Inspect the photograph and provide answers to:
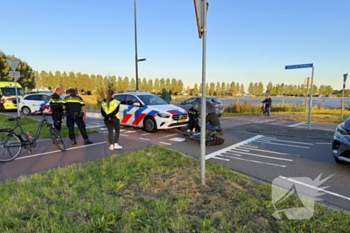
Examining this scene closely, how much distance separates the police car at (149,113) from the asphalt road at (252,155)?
1.64ft

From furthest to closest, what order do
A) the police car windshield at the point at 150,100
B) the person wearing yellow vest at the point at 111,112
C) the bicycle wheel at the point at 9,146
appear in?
the police car windshield at the point at 150,100, the person wearing yellow vest at the point at 111,112, the bicycle wheel at the point at 9,146

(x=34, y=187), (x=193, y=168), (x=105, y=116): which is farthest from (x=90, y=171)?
(x=105, y=116)

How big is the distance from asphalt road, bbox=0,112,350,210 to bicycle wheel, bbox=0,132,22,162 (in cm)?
18

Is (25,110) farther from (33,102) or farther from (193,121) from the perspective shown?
(193,121)

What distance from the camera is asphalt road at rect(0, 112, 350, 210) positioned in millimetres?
4777

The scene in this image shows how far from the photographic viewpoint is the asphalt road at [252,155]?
15.7ft

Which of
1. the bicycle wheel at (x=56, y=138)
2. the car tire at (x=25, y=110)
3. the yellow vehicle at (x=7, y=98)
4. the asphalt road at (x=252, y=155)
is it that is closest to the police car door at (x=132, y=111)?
the asphalt road at (x=252, y=155)

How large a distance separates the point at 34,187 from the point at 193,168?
2.82 meters

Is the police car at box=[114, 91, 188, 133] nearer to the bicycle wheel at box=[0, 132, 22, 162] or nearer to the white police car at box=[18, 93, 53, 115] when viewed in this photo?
the bicycle wheel at box=[0, 132, 22, 162]

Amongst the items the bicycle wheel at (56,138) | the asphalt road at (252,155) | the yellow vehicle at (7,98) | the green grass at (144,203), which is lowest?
the asphalt road at (252,155)

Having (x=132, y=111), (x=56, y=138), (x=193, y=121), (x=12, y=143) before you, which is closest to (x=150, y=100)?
(x=132, y=111)

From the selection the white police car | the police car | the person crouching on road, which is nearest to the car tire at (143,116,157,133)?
the police car

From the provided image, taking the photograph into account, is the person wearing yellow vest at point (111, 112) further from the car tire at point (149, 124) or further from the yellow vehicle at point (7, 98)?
the yellow vehicle at point (7, 98)

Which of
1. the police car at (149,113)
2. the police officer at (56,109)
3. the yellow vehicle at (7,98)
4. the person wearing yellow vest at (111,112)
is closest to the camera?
the person wearing yellow vest at (111,112)
